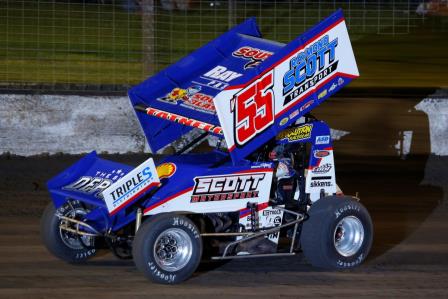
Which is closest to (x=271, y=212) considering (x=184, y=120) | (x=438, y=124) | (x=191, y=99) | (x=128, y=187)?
(x=184, y=120)

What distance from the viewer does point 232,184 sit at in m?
8.37

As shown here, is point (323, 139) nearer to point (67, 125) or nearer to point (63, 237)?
point (63, 237)

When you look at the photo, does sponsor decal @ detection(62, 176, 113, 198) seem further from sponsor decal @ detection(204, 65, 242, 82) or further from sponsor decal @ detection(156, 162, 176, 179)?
sponsor decal @ detection(204, 65, 242, 82)

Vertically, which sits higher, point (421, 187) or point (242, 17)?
point (242, 17)

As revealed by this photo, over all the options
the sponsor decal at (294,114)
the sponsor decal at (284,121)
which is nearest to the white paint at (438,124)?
the sponsor decal at (294,114)

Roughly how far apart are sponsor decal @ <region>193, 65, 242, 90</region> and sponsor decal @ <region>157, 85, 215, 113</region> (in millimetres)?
101

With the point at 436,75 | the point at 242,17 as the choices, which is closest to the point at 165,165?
the point at 242,17

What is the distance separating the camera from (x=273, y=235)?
8.68 meters

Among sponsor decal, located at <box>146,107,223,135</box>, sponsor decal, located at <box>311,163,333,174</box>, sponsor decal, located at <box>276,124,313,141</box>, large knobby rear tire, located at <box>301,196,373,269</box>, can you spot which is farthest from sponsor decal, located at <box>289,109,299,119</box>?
large knobby rear tire, located at <box>301,196,373,269</box>

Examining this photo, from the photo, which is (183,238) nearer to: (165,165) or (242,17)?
(165,165)

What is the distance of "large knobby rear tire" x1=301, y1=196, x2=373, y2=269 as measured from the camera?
8555 mm

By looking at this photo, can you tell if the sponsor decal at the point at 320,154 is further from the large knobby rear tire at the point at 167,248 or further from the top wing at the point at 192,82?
the large knobby rear tire at the point at 167,248

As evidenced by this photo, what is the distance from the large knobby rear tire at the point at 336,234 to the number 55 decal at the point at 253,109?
0.83 m

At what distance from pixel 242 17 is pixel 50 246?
23.2 ft
